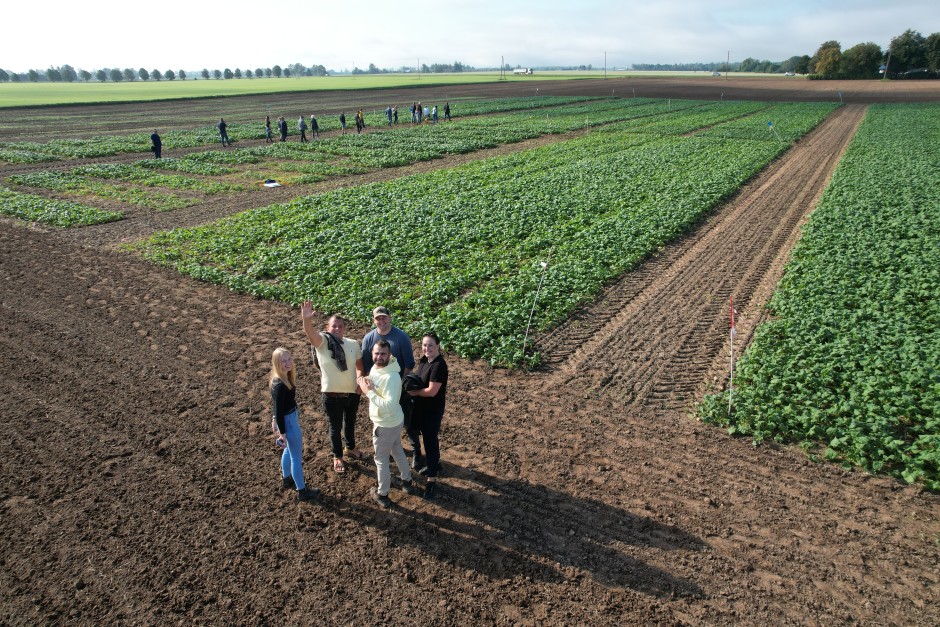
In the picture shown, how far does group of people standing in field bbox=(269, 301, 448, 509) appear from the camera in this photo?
20.7 ft

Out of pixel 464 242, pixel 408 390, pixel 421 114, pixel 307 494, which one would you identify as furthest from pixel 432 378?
pixel 421 114

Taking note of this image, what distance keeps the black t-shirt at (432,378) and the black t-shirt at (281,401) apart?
4.85 feet

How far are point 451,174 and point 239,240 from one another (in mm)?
12585

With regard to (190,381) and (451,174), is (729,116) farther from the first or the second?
(190,381)

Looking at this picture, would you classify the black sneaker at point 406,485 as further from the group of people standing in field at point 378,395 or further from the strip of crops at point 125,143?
the strip of crops at point 125,143

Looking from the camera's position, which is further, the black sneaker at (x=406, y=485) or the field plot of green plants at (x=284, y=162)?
the field plot of green plants at (x=284, y=162)

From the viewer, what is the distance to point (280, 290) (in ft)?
43.5

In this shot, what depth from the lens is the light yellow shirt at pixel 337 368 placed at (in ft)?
22.2

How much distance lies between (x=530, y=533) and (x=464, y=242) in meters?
11.1

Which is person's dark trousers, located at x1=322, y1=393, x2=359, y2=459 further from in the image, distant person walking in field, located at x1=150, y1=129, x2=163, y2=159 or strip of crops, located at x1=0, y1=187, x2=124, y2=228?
distant person walking in field, located at x1=150, y1=129, x2=163, y2=159

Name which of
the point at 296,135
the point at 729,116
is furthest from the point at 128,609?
the point at 729,116

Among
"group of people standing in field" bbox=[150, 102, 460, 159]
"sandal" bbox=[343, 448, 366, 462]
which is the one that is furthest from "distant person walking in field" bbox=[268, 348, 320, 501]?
"group of people standing in field" bbox=[150, 102, 460, 159]

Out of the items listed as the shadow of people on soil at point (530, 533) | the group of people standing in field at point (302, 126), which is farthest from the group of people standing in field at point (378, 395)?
the group of people standing in field at point (302, 126)

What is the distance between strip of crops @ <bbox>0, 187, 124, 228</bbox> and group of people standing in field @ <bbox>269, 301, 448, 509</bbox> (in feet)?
55.7
